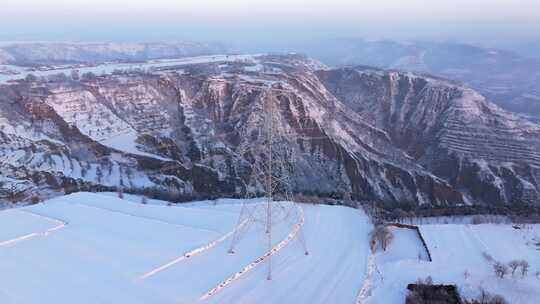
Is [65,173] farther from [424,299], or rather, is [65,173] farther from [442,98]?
[442,98]

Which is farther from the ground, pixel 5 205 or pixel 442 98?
pixel 442 98

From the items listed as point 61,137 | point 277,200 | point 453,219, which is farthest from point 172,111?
point 453,219

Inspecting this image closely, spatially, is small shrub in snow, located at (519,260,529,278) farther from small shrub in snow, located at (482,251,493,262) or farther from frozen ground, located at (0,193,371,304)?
frozen ground, located at (0,193,371,304)

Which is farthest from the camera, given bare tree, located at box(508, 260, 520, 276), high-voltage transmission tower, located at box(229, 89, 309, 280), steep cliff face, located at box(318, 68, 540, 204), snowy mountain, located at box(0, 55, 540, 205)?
steep cliff face, located at box(318, 68, 540, 204)

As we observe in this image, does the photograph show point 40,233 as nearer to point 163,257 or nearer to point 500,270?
point 163,257

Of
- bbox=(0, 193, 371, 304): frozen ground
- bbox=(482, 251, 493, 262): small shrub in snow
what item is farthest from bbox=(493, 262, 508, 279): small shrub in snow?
bbox=(0, 193, 371, 304): frozen ground
